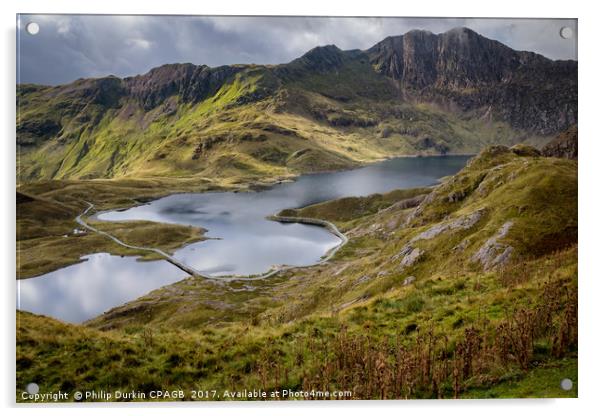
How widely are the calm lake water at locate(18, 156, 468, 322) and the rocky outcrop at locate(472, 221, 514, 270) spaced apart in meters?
13.8

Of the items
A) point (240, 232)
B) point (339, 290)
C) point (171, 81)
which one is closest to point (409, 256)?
point (339, 290)

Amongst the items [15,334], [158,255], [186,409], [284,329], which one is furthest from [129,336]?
[158,255]

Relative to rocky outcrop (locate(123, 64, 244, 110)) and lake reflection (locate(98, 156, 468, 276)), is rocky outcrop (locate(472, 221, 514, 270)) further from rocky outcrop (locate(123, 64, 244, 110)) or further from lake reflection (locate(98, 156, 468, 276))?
lake reflection (locate(98, 156, 468, 276))

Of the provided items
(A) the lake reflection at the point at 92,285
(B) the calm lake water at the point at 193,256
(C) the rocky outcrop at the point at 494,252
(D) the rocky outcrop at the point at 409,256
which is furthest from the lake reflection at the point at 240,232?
(C) the rocky outcrop at the point at 494,252

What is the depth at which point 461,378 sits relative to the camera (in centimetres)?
708

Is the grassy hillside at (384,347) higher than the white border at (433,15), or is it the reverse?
the white border at (433,15)

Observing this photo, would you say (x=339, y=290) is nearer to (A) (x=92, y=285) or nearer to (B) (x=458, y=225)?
(B) (x=458, y=225)

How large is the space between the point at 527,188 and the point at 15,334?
777 inches

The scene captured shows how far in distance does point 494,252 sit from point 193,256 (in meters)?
28.3

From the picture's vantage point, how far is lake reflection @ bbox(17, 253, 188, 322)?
14.3 metres

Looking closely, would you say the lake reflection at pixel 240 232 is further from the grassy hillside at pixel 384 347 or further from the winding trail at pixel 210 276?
the grassy hillside at pixel 384 347

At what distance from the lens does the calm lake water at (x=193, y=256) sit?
19.0 metres

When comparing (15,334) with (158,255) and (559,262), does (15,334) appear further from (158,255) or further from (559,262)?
(158,255)

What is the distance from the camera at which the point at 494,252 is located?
14000 millimetres
